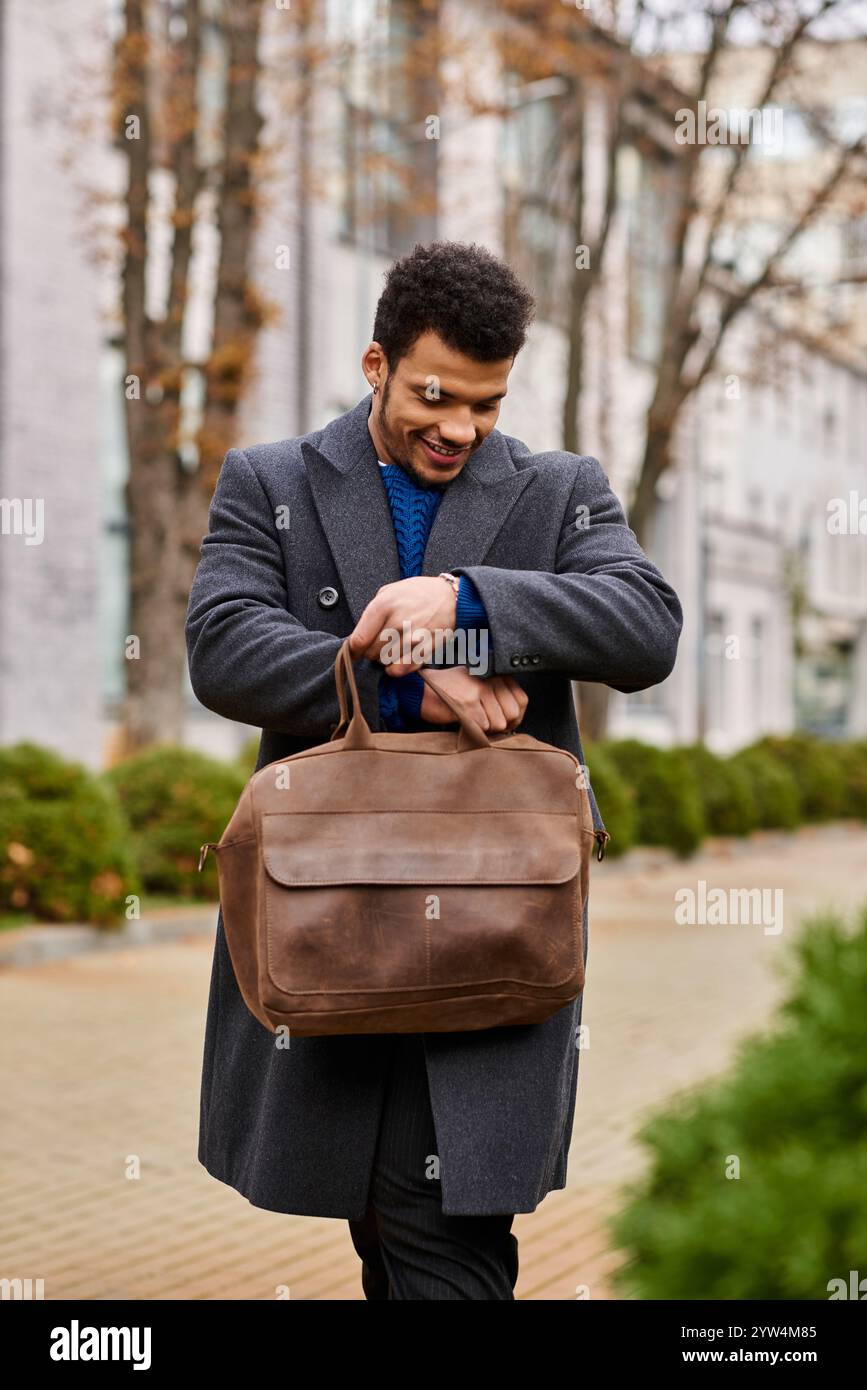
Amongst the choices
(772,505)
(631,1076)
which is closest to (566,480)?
(631,1076)

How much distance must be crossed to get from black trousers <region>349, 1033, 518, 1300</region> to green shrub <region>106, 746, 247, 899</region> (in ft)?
34.2

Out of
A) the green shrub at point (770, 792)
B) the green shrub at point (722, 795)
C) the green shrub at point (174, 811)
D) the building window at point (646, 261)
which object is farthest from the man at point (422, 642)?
the building window at point (646, 261)

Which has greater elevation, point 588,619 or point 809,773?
point 588,619

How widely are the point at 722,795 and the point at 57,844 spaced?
489 inches

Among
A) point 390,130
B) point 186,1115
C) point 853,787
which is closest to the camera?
point 186,1115

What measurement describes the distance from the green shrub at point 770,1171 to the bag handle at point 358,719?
68 cm

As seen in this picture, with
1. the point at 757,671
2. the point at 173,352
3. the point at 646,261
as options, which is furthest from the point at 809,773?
the point at 173,352

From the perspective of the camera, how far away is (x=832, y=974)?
3.46 metres

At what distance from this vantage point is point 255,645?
2889mm

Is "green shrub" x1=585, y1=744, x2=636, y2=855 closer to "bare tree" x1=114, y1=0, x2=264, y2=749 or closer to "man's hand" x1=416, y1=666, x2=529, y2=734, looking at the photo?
"bare tree" x1=114, y1=0, x2=264, y2=749

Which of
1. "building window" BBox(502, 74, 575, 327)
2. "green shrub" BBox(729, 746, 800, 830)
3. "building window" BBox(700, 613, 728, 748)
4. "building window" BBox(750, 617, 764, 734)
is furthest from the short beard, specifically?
"building window" BBox(750, 617, 764, 734)

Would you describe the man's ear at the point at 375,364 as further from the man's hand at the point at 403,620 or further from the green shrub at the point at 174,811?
the green shrub at the point at 174,811

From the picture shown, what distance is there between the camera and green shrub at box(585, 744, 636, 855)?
1878 cm

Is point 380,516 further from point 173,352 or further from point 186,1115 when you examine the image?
point 173,352
